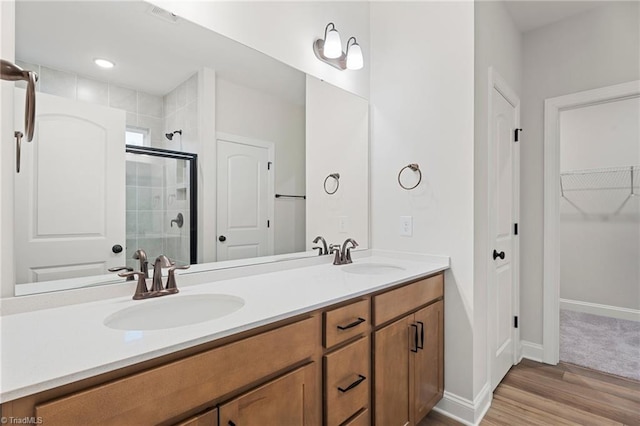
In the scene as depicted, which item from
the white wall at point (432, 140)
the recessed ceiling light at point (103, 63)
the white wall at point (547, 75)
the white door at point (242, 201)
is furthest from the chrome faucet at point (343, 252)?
the white wall at point (547, 75)

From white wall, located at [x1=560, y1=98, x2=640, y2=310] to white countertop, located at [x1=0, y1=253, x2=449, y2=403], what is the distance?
11.4ft

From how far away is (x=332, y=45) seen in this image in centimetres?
190

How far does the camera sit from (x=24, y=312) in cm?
99

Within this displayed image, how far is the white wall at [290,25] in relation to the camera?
4.83ft

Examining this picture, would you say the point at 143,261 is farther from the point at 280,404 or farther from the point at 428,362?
the point at 428,362

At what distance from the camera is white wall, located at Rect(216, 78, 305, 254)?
1.60 metres

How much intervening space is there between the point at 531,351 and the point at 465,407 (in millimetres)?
1197

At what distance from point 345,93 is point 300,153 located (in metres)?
0.59

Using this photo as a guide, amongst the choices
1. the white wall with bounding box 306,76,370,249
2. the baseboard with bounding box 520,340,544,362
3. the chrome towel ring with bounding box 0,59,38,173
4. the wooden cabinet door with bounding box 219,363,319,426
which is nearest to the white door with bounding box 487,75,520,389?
the baseboard with bounding box 520,340,544,362

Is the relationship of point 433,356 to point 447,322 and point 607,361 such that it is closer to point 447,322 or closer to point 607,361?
point 447,322

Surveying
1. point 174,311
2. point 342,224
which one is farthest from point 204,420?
point 342,224

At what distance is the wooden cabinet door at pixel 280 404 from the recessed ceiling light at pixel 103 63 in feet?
4.04

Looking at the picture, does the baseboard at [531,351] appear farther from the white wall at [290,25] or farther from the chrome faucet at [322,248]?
the white wall at [290,25]

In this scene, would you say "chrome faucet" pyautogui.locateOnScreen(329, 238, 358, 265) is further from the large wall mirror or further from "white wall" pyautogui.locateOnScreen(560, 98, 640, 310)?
"white wall" pyautogui.locateOnScreen(560, 98, 640, 310)
